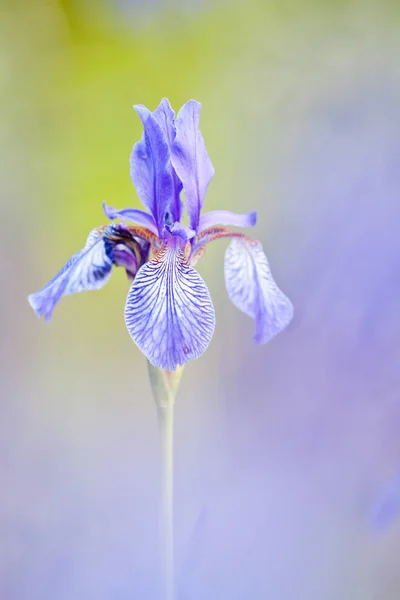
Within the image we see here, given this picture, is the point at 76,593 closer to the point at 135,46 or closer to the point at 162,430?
the point at 162,430

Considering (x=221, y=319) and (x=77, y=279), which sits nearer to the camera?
(x=77, y=279)

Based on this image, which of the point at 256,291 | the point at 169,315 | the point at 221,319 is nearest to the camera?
the point at 169,315

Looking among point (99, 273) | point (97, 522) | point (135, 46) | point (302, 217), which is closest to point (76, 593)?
point (97, 522)

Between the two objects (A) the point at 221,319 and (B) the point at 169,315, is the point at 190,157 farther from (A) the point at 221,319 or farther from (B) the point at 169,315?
(A) the point at 221,319

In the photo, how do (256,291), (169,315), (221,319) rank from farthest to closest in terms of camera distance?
1. (221,319)
2. (256,291)
3. (169,315)

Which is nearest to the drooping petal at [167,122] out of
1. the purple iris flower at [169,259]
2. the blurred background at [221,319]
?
the purple iris flower at [169,259]

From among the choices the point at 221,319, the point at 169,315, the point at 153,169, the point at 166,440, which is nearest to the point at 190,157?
the point at 153,169

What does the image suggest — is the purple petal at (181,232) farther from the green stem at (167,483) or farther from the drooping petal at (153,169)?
the green stem at (167,483)
